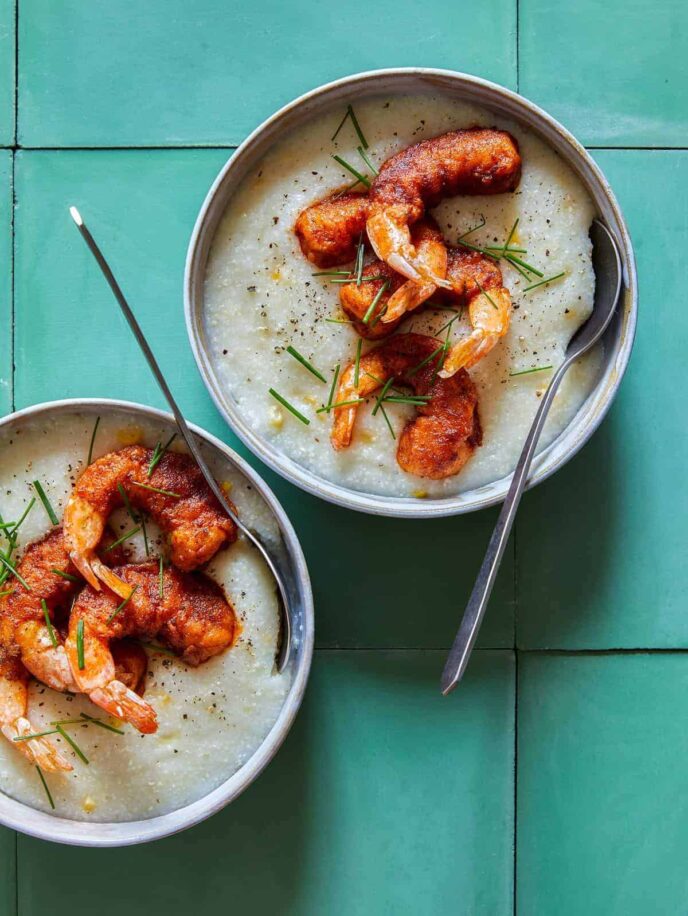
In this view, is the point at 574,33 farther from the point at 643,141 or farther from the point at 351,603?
the point at 351,603

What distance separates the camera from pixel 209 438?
1.38 m

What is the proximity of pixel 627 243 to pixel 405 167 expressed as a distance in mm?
337

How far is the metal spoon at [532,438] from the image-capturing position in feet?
4.43

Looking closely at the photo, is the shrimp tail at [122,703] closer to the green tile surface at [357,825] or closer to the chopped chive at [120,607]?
the chopped chive at [120,607]

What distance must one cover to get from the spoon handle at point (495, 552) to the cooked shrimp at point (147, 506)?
36 centimetres

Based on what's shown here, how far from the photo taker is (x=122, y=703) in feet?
4.33

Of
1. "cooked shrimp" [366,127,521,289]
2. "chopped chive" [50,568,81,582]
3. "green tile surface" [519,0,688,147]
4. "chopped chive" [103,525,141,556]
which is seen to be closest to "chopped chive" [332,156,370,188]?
"cooked shrimp" [366,127,521,289]

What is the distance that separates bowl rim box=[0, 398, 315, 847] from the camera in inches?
54.3

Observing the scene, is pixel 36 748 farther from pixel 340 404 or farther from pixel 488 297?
pixel 488 297

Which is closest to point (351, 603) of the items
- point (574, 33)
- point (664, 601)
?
point (664, 601)

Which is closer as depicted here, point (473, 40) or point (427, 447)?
point (427, 447)

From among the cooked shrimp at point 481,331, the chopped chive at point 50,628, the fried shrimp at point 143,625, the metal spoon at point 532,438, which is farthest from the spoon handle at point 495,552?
the chopped chive at point 50,628

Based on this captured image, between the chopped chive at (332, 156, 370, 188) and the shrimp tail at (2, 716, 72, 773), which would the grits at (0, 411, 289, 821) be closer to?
the shrimp tail at (2, 716, 72, 773)

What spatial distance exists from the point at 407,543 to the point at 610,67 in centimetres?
86
